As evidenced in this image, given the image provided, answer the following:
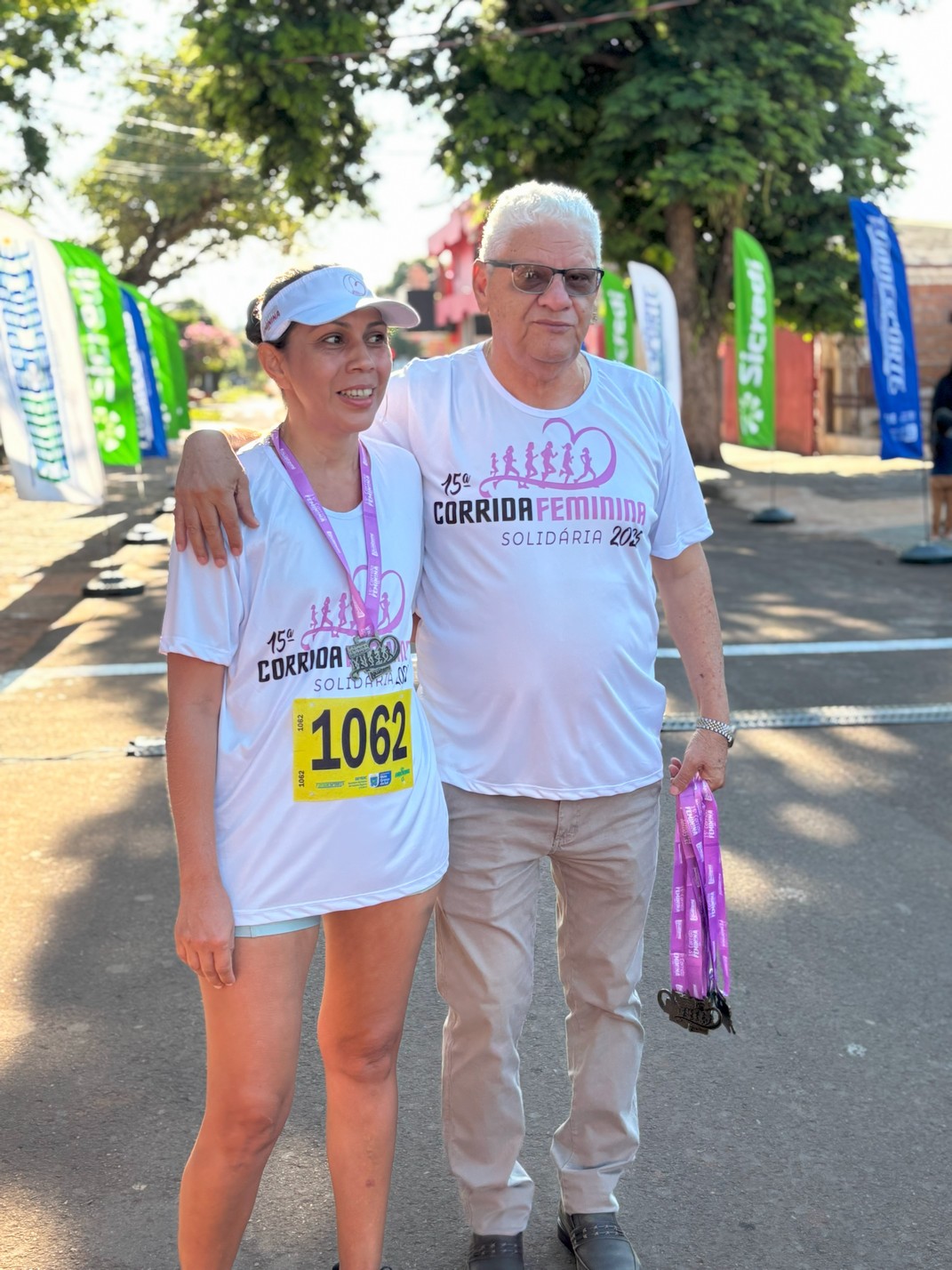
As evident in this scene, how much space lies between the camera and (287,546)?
7.66 feet

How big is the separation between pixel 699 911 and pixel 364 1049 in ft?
2.57

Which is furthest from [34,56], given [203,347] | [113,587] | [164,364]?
[203,347]

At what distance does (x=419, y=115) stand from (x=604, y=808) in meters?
22.2

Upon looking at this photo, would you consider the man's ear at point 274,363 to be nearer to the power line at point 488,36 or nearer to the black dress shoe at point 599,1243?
the black dress shoe at point 599,1243

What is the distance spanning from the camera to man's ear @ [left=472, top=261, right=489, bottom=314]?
278 cm

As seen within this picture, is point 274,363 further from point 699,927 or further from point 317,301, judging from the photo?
point 699,927

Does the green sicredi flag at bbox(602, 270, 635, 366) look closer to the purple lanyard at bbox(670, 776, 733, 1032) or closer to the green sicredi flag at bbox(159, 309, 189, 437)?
the green sicredi flag at bbox(159, 309, 189, 437)

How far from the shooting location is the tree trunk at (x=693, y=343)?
79.2 feet

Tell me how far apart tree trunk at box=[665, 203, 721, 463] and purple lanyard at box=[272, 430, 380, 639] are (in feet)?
72.8

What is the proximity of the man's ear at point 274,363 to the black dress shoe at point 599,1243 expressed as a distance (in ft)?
5.74

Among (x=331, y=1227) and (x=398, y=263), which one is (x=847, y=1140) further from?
(x=398, y=263)

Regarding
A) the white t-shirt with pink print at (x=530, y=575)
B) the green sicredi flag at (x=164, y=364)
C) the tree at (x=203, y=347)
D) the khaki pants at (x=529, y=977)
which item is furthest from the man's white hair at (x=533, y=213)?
the tree at (x=203, y=347)

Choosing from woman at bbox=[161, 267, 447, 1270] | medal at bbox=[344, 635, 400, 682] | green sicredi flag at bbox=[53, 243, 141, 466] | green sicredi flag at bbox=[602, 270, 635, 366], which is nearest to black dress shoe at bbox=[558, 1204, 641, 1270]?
woman at bbox=[161, 267, 447, 1270]

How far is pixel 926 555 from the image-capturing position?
13.3 meters
